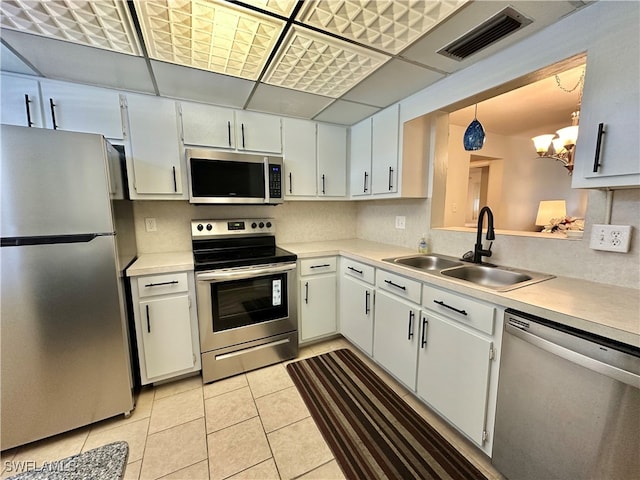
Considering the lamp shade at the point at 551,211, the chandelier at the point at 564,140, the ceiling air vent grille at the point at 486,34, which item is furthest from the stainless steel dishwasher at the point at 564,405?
the lamp shade at the point at 551,211

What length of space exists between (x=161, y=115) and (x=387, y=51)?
171cm

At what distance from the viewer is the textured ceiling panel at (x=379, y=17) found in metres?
1.13

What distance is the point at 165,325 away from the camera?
A: 182 centimetres

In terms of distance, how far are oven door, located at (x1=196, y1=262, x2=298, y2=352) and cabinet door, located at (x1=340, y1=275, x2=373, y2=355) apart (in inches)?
18.8

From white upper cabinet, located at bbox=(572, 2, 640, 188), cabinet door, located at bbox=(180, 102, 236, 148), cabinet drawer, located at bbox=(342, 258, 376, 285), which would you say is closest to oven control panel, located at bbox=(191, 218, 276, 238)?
cabinet door, located at bbox=(180, 102, 236, 148)

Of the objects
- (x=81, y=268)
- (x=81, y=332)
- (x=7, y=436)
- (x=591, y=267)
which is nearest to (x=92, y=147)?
(x=81, y=268)

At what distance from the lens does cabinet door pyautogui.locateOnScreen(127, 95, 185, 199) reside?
1911 millimetres

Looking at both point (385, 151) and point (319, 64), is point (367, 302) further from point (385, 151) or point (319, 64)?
point (319, 64)

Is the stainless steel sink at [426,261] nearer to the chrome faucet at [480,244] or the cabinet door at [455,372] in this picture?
the chrome faucet at [480,244]

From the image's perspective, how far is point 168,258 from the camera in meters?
2.03

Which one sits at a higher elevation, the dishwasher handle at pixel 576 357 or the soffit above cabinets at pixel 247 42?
the soffit above cabinets at pixel 247 42

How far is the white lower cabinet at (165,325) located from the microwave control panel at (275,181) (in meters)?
0.94

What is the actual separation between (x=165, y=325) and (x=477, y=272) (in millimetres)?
2234

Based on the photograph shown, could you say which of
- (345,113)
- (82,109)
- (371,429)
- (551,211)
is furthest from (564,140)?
(82,109)
